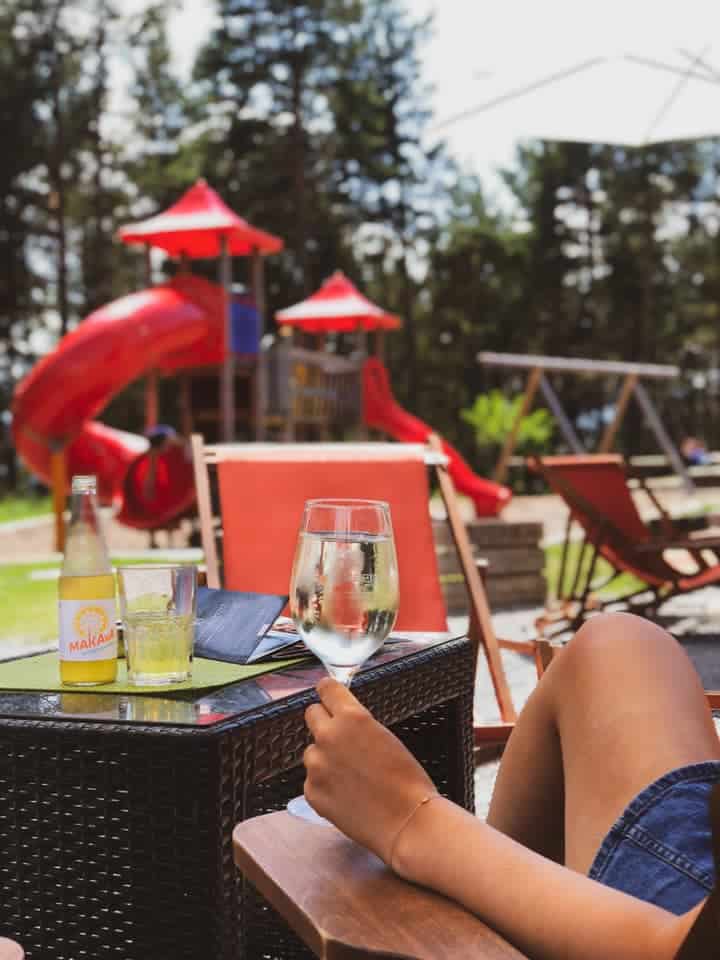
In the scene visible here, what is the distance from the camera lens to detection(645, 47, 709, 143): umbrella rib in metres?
5.97

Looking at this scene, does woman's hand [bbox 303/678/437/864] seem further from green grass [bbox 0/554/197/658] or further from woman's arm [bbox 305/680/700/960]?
green grass [bbox 0/554/197/658]

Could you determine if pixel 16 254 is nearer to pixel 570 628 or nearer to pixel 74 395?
pixel 74 395

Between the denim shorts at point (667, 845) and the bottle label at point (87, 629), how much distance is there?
29.2 inches

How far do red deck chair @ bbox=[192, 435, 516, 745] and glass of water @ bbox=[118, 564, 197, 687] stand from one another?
5.53 ft

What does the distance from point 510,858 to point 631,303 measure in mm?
29036

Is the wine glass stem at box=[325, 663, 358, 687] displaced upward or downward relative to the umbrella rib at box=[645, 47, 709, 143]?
downward

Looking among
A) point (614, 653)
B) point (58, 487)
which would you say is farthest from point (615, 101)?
point (58, 487)

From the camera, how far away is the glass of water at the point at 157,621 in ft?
5.01

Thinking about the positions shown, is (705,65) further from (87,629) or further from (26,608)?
(87,629)

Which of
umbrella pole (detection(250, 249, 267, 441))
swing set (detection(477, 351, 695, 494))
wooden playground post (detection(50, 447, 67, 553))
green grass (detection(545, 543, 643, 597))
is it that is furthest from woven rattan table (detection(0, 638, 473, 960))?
umbrella pole (detection(250, 249, 267, 441))

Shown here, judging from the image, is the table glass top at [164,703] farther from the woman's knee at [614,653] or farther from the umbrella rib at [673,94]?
the umbrella rib at [673,94]

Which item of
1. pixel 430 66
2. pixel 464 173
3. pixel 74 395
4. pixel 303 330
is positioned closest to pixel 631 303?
pixel 464 173

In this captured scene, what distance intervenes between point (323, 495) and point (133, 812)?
218 centimetres

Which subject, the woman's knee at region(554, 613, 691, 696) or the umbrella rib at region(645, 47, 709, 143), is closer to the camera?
the woman's knee at region(554, 613, 691, 696)
